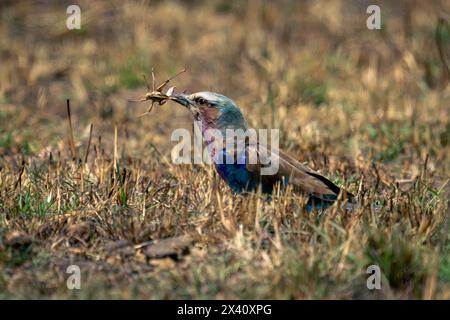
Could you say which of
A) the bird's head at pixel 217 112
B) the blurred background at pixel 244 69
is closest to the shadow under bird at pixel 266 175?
the bird's head at pixel 217 112

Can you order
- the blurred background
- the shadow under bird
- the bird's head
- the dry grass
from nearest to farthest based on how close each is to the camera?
the dry grass
the shadow under bird
the bird's head
the blurred background

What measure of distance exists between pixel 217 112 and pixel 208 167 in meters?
0.73

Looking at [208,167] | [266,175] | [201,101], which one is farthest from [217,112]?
[208,167]

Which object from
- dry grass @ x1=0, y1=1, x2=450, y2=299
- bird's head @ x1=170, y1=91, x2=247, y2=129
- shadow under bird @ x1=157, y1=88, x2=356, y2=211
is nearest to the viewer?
dry grass @ x1=0, y1=1, x2=450, y2=299

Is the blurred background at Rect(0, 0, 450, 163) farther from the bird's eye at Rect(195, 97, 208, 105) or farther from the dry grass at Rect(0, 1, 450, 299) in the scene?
the bird's eye at Rect(195, 97, 208, 105)

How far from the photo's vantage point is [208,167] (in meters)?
5.90

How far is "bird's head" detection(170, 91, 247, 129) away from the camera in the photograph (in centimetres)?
523

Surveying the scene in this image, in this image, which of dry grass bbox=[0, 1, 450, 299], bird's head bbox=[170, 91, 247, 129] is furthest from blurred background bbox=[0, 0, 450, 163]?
bird's head bbox=[170, 91, 247, 129]

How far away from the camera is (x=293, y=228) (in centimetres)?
454

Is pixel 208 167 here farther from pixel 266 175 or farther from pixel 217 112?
pixel 266 175

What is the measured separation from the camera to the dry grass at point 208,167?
13.6ft

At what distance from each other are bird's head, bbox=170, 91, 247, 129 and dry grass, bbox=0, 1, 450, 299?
0.38 meters

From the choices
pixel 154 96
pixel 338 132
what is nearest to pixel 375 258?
pixel 154 96

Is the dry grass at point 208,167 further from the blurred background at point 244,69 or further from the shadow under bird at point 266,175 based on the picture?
the shadow under bird at point 266,175
